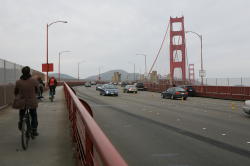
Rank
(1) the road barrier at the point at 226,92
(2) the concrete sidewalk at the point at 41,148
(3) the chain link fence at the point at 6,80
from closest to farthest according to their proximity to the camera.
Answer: (2) the concrete sidewalk at the point at 41,148, (3) the chain link fence at the point at 6,80, (1) the road barrier at the point at 226,92

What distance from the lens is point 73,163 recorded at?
17.8ft

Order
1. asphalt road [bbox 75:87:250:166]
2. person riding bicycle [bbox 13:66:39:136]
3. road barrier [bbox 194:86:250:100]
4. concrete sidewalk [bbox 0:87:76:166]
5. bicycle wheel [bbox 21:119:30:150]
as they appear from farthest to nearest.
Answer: road barrier [bbox 194:86:250:100] → person riding bicycle [bbox 13:66:39:136] → bicycle wheel [bbox 21:119:30:150] → asphalt road [bbox 75:87:250:166] → concrete sidewalk [bbox 0:87:76:166]

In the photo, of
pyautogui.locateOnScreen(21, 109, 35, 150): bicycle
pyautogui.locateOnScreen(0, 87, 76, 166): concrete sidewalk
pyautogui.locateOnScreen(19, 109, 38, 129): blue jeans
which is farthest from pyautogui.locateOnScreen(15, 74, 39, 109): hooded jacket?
pyautogui.locateOnScreen(0, 87, 76, 166): concrete sidewalk

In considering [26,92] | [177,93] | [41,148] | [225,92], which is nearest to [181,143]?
[41,148]

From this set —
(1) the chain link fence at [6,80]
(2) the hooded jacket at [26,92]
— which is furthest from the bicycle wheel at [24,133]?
(1) the chain link fence at [6,80]

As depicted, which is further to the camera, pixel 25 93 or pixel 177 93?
pixel 177 93

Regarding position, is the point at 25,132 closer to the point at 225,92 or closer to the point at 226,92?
the point at 226,92

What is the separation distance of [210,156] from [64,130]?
14.7ft

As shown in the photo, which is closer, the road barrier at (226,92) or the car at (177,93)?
the road barrier at (226,92)

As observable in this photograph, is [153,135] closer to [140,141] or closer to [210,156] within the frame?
[140,141]

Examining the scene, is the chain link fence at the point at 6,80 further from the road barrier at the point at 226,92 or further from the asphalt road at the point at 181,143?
the road barrier at the point at 226,92

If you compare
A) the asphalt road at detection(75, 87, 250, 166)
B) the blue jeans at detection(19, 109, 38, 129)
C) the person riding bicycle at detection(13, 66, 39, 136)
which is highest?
the person riding bicycle at detection(13, 66, 39, 136)

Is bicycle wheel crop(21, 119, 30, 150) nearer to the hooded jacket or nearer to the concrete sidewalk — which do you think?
Answer: the concrete sidewalk

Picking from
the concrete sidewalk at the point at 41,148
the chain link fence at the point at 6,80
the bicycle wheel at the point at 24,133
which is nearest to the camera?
the concrete sidewalk at the point at 41,148
